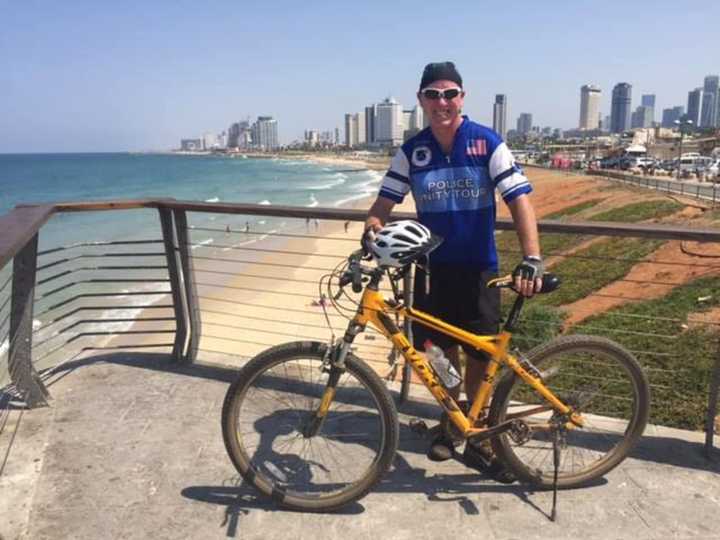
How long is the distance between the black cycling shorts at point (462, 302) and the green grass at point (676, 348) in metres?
1.69

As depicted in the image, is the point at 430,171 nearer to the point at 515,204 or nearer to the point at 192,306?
the point at 515,204

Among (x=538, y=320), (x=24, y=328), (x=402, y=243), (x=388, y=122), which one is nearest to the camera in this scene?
(x=402, y=243)

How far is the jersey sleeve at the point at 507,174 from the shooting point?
2.68m

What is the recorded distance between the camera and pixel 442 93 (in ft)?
8.72

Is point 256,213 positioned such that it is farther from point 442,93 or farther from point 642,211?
point 642,211

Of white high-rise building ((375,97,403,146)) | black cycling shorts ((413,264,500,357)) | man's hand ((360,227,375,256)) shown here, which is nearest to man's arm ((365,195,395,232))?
man's hand ((360,227,375,256))

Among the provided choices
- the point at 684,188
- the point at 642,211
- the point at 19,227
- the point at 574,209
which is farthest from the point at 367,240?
the point at 684,188

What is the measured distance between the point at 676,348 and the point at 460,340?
23.5ft

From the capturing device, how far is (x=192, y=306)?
4445mm

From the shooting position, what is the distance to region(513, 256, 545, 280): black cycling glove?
8.40 feet

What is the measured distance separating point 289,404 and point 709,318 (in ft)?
29.8

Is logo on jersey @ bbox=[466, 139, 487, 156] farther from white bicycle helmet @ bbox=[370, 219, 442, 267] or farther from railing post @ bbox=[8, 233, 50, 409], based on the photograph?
railing post @ bbox=[8, 233, 50, 409]

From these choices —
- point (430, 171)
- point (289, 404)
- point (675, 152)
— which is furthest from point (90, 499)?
point (675, 152)

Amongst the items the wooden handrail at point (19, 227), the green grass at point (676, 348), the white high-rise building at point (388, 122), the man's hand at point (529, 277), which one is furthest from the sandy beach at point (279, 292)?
the white high-rise building at point (388, 122)
